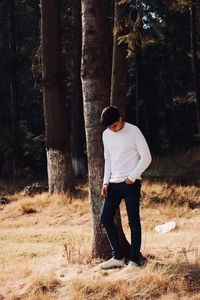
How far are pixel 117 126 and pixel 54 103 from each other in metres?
9.95

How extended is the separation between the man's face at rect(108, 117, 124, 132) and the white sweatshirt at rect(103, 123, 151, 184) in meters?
0.04

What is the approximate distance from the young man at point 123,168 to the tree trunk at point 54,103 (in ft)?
30.7

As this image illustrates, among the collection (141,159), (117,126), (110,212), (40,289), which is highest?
(117,126)

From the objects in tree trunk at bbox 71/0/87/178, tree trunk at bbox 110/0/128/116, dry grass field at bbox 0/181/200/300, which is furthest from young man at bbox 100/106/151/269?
tree trunk at bbox 71/0/87/178

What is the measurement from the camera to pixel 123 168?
6773 mm

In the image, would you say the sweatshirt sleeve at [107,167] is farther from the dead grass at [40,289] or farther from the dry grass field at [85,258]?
the dead grass at [40,289]

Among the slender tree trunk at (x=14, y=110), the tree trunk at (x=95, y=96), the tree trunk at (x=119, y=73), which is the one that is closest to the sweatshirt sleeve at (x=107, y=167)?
the tree trunk at (x=95, y=96)

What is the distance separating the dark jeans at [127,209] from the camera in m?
6.77

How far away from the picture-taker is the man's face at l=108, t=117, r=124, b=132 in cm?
673

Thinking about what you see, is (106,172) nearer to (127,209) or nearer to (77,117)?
(127,209)

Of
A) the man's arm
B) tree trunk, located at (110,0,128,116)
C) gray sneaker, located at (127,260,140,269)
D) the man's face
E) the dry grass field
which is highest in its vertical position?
tree trunk, located at (110,0,128,116)

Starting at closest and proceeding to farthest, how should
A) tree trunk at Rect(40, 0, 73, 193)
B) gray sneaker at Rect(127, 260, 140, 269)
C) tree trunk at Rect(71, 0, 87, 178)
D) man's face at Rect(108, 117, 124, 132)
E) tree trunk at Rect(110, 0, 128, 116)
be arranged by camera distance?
man's face at Rect(108, 117, 124, 132)
gray sneaker at Rect(127, 260, 140, 269)
tree trunk at Rect(110, 0, 128, 116)
tree trunk at Rect(40, 0, 73, 193)
tree trunk at Rect(71, 0, 87, 178)

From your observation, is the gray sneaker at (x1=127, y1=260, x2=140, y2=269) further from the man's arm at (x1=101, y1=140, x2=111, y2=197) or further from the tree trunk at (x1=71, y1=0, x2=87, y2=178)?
the tree trunk at (x1=71, y1=0, x2=87, y2=178)

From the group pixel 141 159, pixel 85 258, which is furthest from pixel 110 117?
pixel 85 258
